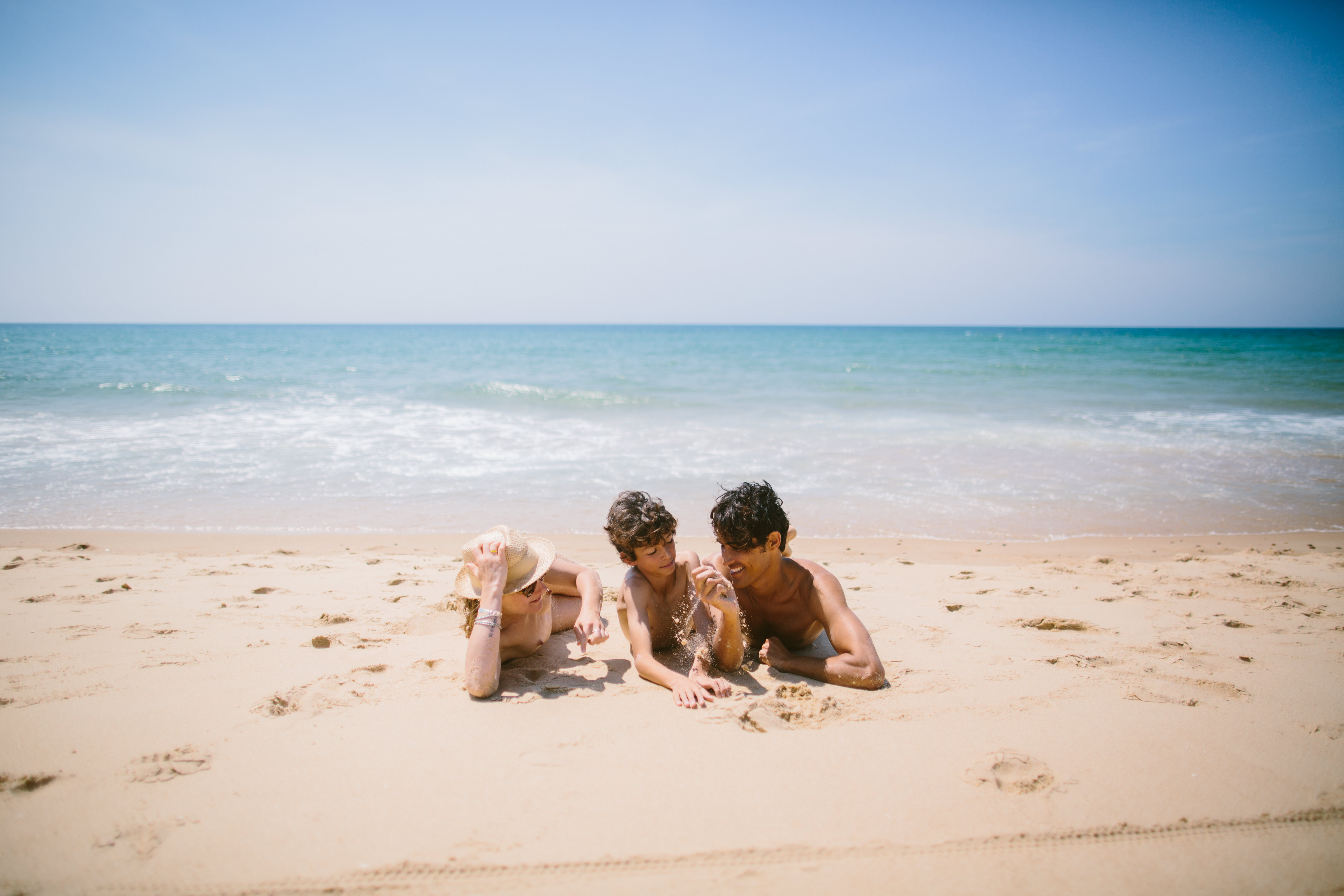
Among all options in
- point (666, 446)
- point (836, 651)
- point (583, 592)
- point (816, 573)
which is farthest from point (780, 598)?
point (666, 446)

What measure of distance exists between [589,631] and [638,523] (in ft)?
1.80

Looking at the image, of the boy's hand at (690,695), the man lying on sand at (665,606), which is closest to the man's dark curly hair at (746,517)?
the man lying on sand at (665,606)

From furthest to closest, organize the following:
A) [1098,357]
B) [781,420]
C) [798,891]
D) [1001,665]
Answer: [1098,357] → [781,420] → [1001,665] → [798,891]

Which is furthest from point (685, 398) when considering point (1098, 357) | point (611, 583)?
point (1098, 357)

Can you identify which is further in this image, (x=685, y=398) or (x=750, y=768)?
(x=685, y=398)

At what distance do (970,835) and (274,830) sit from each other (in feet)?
7.35

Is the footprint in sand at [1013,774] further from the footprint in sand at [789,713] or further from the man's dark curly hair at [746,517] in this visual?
the man's dark curly hair at [746,517]

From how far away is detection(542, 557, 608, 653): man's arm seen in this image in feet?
9.88

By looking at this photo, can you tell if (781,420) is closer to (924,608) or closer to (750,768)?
(924,608)

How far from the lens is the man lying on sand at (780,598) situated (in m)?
3.10

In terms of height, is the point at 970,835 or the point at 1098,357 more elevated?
the point at 1098,357

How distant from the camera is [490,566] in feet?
9.86

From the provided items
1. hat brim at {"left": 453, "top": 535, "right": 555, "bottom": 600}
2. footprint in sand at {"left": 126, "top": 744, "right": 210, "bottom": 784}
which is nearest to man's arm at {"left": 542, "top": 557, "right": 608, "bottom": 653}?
hat brim at {"left": 453, "top": 535, "right": 555, "bottom": 600}

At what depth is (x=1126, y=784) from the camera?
2.32 m
